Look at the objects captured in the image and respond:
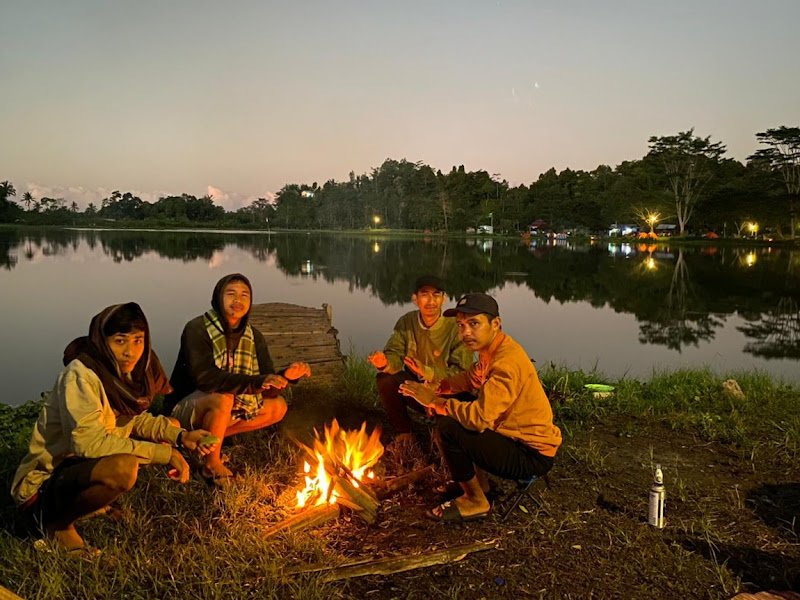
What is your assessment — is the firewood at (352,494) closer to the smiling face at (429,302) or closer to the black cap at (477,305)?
the black cap at (477,305)

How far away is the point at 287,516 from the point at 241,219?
508ft

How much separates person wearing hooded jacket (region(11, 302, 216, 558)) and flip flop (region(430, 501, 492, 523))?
5.35 ft

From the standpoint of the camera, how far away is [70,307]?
1975 centimetres

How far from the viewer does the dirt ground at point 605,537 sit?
3.02m

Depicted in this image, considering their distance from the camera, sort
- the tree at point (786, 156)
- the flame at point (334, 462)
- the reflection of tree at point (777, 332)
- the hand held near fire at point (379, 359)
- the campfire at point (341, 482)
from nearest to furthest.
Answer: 1. the campfire at point (341, 482)
2. the flame at point (334, 462)
3. the hand held near fire at point (379, 359)
4. the reflection of tree at point (777, 332)
5. the tree at point (786, 156)

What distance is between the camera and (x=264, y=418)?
456 centimetres

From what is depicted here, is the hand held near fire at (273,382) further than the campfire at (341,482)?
Yes

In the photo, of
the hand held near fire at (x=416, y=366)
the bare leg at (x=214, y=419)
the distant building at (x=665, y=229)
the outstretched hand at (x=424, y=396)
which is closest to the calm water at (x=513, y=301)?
the bare leg at (x=214, y=419)

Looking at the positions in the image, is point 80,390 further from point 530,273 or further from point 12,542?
point 530,273

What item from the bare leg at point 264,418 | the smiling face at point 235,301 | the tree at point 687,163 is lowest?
the bare leg at point 264,418

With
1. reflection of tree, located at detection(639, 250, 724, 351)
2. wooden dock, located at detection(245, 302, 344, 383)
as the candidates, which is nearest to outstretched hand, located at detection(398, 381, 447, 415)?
wooden dock, located at detection(245, 302, 344, 383)

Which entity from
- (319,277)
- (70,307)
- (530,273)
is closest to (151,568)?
(70,307)

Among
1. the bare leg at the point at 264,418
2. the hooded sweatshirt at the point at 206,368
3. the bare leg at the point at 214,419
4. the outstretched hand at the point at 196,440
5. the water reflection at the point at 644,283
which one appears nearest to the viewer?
the outstretched hand at the point at 196,440

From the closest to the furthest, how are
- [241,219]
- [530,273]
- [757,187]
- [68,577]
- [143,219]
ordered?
[68,577]
[530,273]
[757,187]
[143,219]
[241,219]
